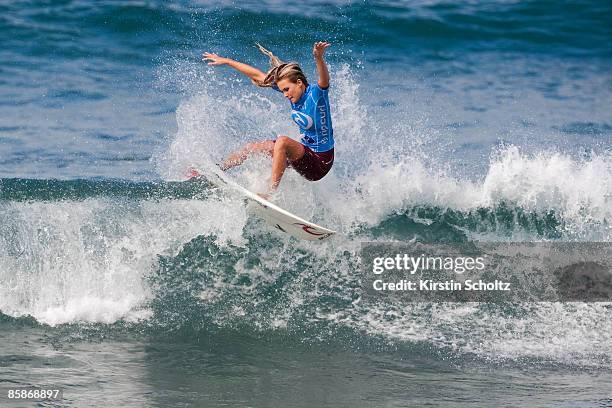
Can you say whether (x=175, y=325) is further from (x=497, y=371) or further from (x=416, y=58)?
(x=416, y=58)

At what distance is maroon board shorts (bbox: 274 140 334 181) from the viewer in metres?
8.39

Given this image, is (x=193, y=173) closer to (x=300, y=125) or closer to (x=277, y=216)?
(x=277, y=216)

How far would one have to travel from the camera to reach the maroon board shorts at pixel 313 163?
27.5 feet

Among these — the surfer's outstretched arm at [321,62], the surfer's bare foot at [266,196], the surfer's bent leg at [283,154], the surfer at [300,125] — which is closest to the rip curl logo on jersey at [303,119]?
the surfer at [300,125]

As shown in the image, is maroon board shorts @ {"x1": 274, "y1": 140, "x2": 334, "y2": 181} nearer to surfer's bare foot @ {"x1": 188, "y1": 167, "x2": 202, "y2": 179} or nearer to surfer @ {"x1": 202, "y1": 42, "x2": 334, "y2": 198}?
surfer @ {"x1": 202, "y1": 42, "x2": 334, "y2": 198}

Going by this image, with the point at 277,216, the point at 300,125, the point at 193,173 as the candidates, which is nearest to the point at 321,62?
the point at 300,125

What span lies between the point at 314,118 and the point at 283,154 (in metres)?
0.45

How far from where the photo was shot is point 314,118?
8188 millimetres

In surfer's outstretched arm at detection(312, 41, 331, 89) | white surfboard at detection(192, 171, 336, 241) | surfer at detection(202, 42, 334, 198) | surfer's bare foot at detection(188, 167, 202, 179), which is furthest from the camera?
surfer's bare foot at detection(188, 167, 202, 179)

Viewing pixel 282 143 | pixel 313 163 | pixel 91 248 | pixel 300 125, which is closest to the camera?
pixel 282 143

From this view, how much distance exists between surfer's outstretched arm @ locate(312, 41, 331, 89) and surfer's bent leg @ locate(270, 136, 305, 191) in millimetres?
628

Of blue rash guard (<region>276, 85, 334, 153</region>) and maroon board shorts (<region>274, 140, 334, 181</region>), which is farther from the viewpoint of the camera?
maroon board shorts (<region>274, 140, 334, 181</region>)

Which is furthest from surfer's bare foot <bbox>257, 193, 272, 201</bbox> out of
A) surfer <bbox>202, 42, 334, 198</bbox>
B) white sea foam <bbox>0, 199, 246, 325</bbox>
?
white sea foam <bbox>0, 199, 246, 325</bbox>

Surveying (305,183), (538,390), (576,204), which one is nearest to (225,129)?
(305,183)
